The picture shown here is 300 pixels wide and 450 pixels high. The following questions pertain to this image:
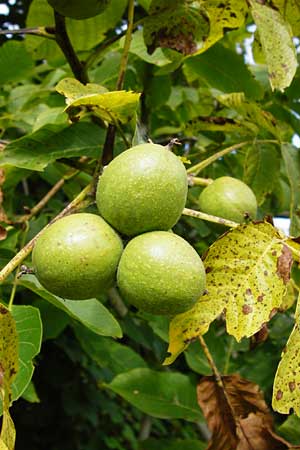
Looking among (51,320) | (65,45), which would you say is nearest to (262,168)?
(65,45)

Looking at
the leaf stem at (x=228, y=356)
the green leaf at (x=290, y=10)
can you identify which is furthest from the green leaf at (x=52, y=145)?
the leaf stem at (x=228, y=356)

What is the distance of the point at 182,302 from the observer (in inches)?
45.7

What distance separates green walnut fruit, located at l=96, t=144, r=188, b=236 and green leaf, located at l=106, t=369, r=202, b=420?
0.99 m

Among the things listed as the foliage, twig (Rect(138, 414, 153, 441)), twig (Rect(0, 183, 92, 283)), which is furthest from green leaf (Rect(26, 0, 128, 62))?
twig (Rect(138, 414, 153, 441))

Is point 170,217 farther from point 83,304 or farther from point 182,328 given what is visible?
point 83,304

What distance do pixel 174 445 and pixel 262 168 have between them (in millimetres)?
1083

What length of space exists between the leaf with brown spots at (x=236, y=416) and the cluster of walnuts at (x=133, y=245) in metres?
0.58

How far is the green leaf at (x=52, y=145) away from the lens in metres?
1.72

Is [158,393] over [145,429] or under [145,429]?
over

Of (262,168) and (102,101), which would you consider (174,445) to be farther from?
(102,101)

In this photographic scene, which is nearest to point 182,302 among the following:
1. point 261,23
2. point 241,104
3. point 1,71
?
point 261,23

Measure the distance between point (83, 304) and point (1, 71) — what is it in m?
1.23

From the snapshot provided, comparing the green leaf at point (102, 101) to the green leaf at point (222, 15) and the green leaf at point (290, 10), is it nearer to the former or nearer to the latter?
the green leaf at point (222, 15)

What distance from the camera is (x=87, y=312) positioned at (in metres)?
1.67
